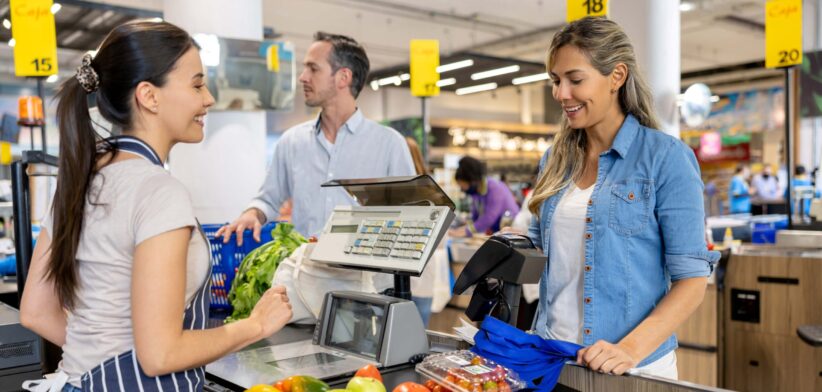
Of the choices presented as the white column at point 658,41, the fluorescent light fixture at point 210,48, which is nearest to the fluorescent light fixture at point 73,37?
the fluorescent light fixture at point 210,48

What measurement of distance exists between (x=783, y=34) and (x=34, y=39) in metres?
5.31

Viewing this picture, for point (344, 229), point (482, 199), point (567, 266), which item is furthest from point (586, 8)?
point (344, 229)

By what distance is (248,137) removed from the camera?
15.6 ft

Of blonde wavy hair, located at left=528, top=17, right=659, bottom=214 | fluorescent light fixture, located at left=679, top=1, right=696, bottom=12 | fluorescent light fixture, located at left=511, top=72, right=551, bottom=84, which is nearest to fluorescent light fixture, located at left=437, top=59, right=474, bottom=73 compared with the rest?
fluorescent light fixture, located at left=511, top=72, right=551, bottom=84

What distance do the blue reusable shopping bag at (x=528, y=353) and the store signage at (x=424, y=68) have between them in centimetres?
548

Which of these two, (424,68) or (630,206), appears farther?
(424,68)

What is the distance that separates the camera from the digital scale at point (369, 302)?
1615 millimetres

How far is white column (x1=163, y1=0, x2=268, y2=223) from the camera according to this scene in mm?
4512

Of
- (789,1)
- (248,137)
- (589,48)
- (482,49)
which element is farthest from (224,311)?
(482,49)

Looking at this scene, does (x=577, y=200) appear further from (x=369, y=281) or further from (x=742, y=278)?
(x=742, y=278)

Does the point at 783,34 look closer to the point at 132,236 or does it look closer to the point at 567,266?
the point at 567,266

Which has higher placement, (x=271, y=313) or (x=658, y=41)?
(x=658, y=41)

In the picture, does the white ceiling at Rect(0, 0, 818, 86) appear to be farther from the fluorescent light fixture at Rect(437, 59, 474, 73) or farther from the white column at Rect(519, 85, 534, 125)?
the white column at Rect(519, 85, 534, 125)

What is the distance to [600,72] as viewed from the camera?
5.99 ft
